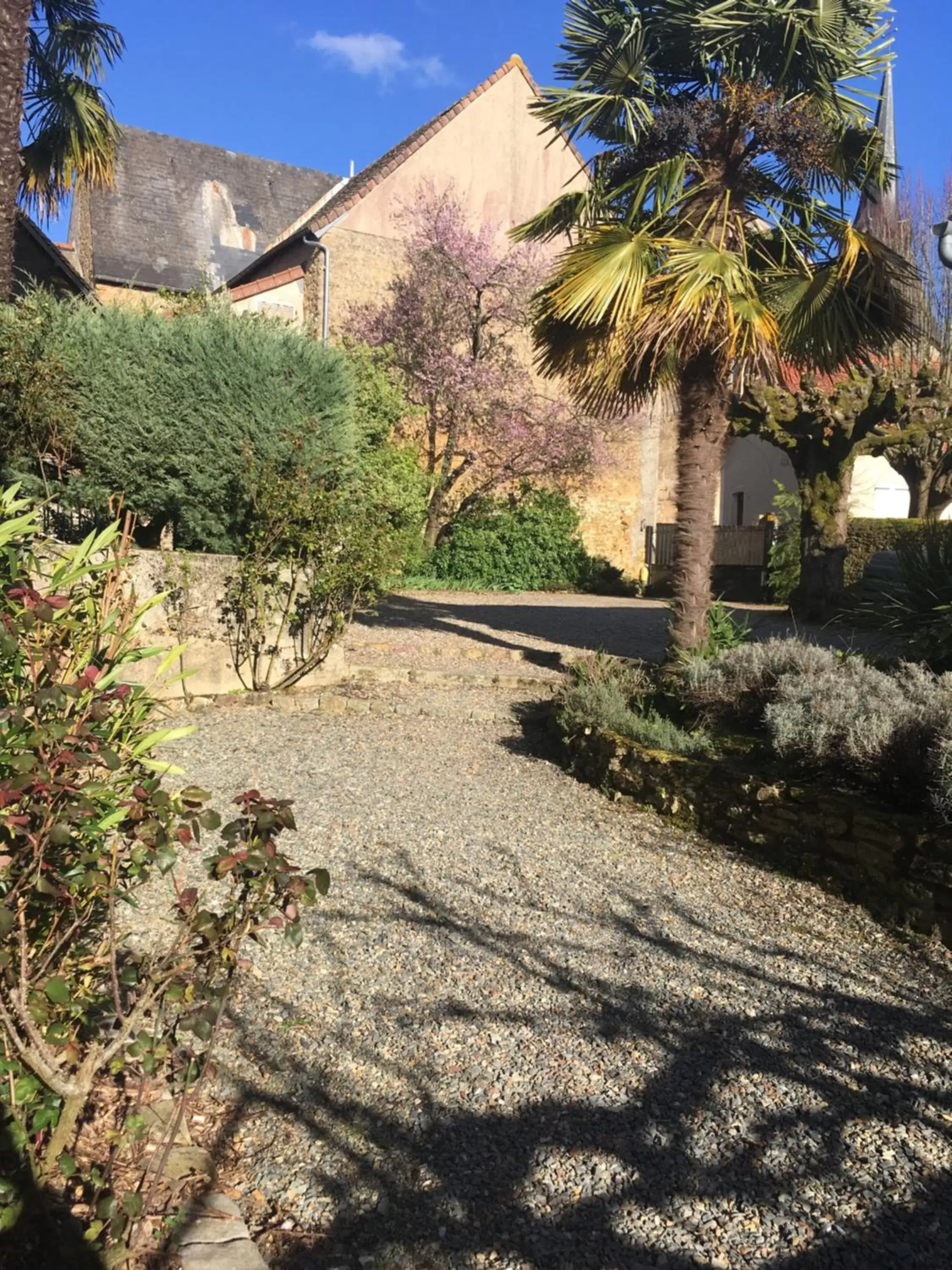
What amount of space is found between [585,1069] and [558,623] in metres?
10.1

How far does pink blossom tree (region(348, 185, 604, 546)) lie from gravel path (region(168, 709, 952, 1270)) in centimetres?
1453

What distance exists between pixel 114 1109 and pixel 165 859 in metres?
0.84

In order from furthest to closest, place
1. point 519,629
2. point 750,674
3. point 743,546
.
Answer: point 743,546 < point 519,629 < point 750,674

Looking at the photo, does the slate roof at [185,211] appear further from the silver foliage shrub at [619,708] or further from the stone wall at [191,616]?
the silver foliage shrub at [619,708]

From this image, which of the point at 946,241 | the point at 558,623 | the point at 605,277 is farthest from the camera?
the point at 558,623

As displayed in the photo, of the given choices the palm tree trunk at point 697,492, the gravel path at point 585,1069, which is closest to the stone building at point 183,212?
A: the palm tree trunk at point 697,492

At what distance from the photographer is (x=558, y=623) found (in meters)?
13.1

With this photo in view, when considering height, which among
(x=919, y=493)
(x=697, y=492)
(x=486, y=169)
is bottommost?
(x=697, y=492)

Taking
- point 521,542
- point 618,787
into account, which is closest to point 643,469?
point 521,542

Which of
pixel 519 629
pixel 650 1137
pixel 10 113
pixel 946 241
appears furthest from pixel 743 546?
pixel 650 1137

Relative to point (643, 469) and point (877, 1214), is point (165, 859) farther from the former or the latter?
point (643, 469)

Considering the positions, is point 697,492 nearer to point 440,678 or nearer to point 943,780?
point 440,678

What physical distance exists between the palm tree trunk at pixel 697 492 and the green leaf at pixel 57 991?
655 cm

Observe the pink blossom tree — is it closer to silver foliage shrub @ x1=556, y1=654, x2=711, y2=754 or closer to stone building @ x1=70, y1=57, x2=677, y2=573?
stone building @ x1=70, y1=57, x2=677, y2=573
